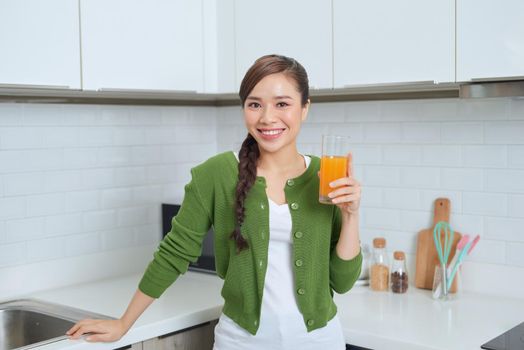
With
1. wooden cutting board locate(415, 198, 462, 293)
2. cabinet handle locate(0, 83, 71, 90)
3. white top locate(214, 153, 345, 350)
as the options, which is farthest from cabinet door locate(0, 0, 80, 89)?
wooden cutting board locate(415, 198, 462, 293)

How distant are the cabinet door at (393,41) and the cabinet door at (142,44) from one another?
1.98ft

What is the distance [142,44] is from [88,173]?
0.62m

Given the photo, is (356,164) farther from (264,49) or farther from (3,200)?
(3,200)

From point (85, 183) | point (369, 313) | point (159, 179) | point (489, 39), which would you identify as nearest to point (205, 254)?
point (159, 179)

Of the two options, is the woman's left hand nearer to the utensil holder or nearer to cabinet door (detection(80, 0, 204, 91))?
the utensil holder

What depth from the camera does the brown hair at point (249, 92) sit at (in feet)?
6.24

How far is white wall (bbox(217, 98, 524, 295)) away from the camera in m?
2.58

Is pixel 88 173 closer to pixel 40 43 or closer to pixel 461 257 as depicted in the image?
pixel 40 43

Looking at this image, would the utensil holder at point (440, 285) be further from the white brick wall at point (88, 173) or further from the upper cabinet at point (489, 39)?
the white brick wall at point (88, 173)

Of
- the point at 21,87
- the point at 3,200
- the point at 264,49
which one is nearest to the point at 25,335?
the point at 3,200

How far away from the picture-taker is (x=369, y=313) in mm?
2453

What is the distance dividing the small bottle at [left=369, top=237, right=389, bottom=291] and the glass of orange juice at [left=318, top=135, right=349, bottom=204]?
3.24 ft

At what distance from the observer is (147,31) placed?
2631 mm

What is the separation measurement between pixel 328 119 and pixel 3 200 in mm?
1315
